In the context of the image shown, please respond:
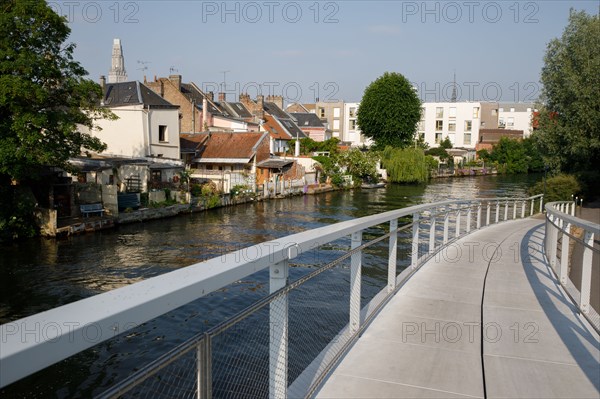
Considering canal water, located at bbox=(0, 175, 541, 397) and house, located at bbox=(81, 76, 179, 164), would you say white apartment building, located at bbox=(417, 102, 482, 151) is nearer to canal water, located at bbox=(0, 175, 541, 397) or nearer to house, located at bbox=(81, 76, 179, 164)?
canal water, located at bbox=(0, 175, 541, 397)

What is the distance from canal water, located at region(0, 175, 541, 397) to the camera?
10141 mm

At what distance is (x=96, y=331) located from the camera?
1.66 metres

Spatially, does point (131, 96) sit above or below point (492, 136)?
above

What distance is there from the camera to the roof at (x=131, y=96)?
127 feet

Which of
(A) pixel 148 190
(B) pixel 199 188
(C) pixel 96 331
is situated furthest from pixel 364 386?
(B) pixel 199 188

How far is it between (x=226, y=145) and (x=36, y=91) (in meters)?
27.2

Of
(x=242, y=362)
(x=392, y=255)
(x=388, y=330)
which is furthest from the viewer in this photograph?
(x=242, y=362)

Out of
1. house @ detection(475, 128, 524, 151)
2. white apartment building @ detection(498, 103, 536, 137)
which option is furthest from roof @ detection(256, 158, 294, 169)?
white apartment building @ detection(498, 103, 536, 137)

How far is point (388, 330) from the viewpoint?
5055 mm

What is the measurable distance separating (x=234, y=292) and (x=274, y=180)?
30019 millimetres

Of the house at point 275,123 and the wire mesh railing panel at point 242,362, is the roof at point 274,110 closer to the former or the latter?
the house at point 275,123

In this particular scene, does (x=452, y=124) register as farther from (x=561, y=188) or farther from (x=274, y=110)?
(x=561, y=188)

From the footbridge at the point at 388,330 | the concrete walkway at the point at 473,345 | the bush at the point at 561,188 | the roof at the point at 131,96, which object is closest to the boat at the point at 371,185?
the roof at the point at 131,96

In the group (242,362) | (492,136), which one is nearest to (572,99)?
(242,362)
